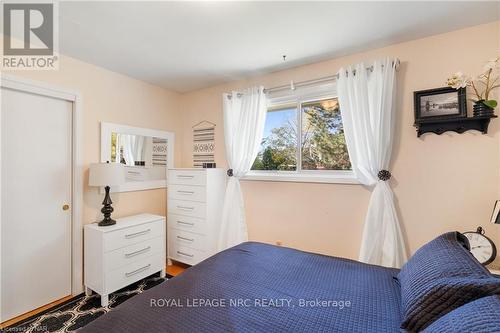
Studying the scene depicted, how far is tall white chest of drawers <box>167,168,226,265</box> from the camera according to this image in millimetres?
2924

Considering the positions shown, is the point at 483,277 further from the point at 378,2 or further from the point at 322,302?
the point at 378,2

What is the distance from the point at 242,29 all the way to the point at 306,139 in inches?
53.1

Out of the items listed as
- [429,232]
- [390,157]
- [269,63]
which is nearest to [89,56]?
[269,63]

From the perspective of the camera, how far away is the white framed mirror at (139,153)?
2.76 meters

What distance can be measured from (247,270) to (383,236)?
4.48ft

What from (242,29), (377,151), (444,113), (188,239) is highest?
(242,29)

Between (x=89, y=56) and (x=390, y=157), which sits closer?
(x=390, y=157)

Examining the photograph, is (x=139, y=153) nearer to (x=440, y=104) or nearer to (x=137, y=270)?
(x=137, y=270)

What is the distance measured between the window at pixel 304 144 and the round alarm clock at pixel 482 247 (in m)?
0.96

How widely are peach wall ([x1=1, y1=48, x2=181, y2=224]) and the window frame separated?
4.69ft

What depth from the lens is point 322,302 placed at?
1183 mm

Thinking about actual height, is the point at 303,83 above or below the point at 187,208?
above

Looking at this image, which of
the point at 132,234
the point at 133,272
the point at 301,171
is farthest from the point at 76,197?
the point at 301,171

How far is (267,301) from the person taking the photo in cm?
119
